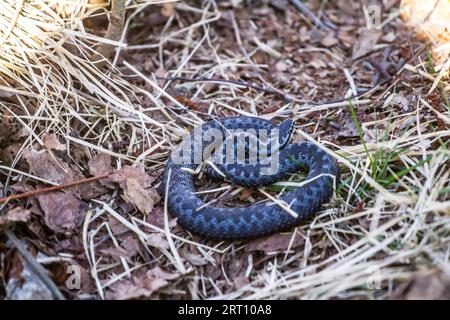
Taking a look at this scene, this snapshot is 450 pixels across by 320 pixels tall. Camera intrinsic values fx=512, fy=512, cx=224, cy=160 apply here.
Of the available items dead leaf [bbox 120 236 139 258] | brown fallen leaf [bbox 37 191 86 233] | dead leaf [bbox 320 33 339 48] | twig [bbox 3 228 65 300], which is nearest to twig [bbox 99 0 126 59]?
brown fallen leaf [bbox 37 191 86 233]

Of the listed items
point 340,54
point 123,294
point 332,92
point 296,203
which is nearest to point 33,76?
point 123,294

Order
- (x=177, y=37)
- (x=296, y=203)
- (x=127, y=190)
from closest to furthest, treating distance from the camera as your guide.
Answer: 1. (x=296, y=203)
2. (x=127, y=190)
3. (x=177, y=37)

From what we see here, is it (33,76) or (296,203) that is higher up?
(33,76)

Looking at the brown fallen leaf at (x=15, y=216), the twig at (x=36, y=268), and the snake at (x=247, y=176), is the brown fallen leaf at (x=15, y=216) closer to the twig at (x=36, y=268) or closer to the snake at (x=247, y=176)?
the twig at (x=36, y=268)

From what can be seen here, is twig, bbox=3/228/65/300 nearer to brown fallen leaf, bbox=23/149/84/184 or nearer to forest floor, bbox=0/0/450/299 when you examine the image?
forest floor, bbox=0/0/450/299

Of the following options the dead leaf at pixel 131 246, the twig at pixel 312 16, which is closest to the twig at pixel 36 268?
the dead leaf at pixel 131 246

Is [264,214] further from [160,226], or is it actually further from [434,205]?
[434,205]
